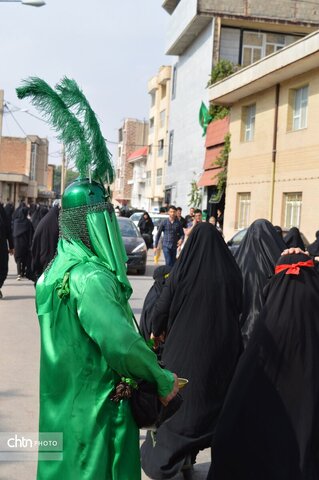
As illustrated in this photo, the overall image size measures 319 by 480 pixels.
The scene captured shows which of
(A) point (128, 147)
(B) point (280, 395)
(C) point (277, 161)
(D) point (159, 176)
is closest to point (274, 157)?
(C) point (277, 161)

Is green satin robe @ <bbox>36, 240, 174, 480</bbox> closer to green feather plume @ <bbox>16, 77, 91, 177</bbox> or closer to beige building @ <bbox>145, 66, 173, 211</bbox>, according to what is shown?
green feather plume @ <bbox>16, 77, 91, 177</bbox>

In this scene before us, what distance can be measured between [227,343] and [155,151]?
2006 inches

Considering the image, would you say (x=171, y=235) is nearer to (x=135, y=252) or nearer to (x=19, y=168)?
(x=135, y=252)

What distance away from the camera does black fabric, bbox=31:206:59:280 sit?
391 inches

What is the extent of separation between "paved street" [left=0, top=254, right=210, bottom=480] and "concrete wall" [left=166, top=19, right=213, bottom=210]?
2095 cm

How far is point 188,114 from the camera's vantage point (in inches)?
1387

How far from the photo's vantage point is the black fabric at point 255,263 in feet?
18.9

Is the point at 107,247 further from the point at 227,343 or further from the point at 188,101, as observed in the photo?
the point at 188,101

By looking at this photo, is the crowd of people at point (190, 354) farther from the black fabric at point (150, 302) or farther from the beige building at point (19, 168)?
the beige building at point (19, 168)

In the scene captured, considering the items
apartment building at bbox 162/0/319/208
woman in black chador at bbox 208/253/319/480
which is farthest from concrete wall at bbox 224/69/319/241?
woman in black chador at bbox 208/253/319/480

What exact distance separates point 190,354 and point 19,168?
68906mm

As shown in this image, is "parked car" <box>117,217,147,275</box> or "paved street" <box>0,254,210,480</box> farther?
"parked car" <box>117,217,147,275</box>

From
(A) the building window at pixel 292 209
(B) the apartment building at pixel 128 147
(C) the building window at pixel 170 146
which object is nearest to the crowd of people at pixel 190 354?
(A) the building window at pixel 292 209

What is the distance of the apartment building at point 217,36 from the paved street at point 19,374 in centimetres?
2025
